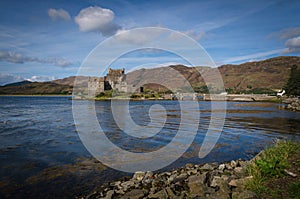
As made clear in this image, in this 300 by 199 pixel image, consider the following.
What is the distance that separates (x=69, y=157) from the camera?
14.4 m

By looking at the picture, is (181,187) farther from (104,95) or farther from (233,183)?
(104,95)

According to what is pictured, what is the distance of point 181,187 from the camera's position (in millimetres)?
8445

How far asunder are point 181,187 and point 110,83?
5756 inches

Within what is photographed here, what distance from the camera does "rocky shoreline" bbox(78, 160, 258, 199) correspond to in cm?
707

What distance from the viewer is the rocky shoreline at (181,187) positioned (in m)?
7.07

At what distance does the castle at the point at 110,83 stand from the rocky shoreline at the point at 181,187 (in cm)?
13080

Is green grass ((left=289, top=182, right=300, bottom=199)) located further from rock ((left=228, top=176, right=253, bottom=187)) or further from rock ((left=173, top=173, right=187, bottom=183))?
rock ((left=173, top=173, right=187, bottom=183))

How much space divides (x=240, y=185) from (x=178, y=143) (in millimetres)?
11152

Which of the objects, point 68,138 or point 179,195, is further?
point 68,138

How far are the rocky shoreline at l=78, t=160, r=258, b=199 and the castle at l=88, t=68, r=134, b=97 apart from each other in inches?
5150

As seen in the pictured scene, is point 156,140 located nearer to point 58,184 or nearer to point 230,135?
point 230,135

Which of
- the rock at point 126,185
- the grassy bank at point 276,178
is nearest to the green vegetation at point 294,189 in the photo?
the grassy bank at point 276,178

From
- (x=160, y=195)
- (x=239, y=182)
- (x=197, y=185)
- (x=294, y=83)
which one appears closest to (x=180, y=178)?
(x=197, y=185)

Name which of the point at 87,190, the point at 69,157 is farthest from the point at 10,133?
the point at 87,190
